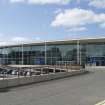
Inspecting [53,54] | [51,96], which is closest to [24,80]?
[51,96]

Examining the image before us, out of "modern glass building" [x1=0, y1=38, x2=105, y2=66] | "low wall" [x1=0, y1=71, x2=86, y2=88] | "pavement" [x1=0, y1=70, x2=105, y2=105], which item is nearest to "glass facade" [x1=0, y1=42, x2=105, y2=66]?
"modern glass building" [x1=0, y1=38, x2=105, y2=66]

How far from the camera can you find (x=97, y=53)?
69.4 m

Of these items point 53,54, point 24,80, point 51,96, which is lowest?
point 51,96

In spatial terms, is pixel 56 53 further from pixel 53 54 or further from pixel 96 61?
pixel 96 61

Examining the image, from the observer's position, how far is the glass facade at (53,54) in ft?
229

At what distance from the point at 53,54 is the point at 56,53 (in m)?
0.87

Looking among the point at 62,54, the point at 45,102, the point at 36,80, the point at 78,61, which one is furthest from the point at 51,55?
the point at 45,102

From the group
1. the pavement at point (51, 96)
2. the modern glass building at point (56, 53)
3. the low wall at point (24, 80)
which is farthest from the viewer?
the modern glass building at point (56, 53)

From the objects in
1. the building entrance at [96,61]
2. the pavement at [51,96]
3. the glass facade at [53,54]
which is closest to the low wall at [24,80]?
the pavement at [51,96]

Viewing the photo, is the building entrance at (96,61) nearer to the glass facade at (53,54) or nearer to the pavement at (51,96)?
the glass facade at (53,54)

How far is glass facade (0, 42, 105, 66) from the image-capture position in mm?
69688

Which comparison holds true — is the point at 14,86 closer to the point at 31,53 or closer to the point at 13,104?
the point at 13,104

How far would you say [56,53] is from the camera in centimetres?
7550

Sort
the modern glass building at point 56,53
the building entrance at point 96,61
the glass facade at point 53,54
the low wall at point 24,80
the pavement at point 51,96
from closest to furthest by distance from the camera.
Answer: the pavement at point 51,96, the low wall at point 24,80, the building entrance at point 96,61, the modern glass building at point 56,53, the glass facade at point 53,54
